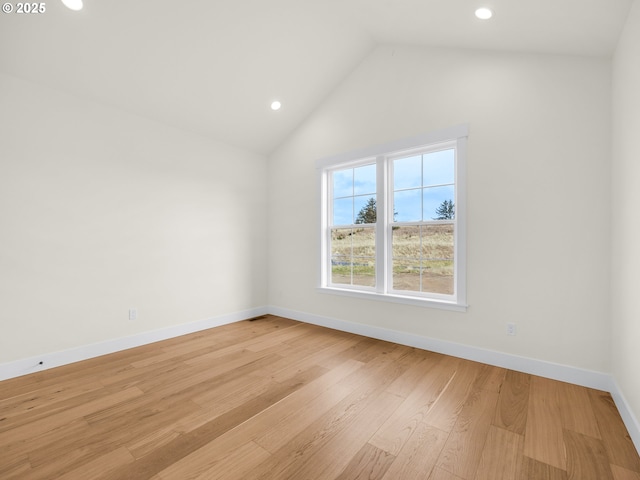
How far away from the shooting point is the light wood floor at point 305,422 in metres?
1.53

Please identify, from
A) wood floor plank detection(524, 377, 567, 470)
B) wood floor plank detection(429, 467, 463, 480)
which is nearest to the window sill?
wood floor plank detection(524, 377, 567, 470)

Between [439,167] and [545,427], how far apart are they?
7.84 feet

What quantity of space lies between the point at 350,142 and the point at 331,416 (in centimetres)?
307

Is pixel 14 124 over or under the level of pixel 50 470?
over

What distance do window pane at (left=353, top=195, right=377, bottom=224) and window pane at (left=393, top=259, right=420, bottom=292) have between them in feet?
2.12

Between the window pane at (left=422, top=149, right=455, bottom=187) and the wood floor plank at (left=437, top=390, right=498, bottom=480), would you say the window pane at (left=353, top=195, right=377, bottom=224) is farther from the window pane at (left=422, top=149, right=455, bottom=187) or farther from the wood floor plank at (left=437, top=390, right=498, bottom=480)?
the wood floor plank at (left=437, top=390, right=498, bottom=480)

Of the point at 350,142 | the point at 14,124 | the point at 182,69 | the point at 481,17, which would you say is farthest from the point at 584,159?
the point at 14,124

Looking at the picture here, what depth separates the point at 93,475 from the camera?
1.47 metres

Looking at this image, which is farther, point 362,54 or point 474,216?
point 362,54

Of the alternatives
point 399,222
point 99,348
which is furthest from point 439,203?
point 99,348

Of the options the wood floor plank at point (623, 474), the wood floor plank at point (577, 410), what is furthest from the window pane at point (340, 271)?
the wood floor plank at point (623, 474)

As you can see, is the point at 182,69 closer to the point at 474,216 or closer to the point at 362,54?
the point at 362,54

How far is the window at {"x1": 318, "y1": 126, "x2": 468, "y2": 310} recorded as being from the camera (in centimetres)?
311

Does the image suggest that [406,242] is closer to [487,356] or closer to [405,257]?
[405,257]
